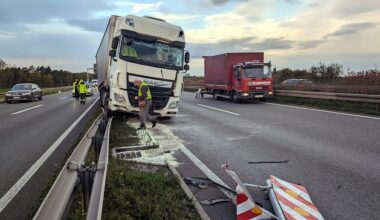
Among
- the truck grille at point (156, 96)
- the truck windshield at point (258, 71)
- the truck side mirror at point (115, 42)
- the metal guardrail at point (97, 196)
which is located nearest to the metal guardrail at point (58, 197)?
the metal guardrail at point (97, 196)

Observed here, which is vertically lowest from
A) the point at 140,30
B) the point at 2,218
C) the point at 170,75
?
the point at 2,218

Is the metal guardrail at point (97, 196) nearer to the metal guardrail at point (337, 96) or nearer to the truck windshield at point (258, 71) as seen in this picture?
the metal guardrail at point (337, 96)

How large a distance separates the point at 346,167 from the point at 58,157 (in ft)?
18.7

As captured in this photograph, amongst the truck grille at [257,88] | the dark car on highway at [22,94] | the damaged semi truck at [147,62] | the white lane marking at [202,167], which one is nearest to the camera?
the white lane marking at [202,167]

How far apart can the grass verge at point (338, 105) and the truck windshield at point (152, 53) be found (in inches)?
316

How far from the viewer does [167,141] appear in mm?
9836

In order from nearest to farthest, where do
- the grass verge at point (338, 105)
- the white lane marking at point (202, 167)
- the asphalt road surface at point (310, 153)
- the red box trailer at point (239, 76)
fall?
the asphalt road surface at point (310, 153)
the white lane marking at point (202, 167)
the grass verge at point (338, 105)
the red box trailer at point (239, 76)

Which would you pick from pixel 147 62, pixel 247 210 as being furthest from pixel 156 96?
pixel 247 210

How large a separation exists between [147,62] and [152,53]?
1.38 ft

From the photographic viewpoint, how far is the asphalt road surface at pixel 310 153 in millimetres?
5227

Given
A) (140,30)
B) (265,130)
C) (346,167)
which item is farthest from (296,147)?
(140,30)

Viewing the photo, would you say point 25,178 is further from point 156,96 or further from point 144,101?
point 156,96

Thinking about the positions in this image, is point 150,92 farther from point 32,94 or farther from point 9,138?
point 32,94

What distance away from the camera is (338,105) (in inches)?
745
